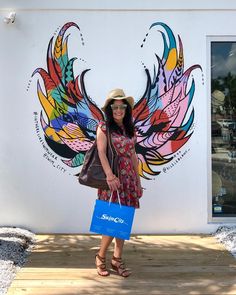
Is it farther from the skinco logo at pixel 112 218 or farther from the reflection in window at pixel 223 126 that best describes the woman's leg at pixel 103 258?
the reflection in window at pixel 223 126

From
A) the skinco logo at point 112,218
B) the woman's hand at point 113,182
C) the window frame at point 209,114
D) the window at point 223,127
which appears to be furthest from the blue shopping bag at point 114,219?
the window at point 223,127

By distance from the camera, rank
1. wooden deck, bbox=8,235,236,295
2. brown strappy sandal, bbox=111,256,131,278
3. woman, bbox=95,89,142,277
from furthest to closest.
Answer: brown strappy sandal, bbox=111,256,131,278, woman, bbox=95,89,142,277, wooden deck, bbox=8,235,236,295

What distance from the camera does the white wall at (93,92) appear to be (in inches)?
226

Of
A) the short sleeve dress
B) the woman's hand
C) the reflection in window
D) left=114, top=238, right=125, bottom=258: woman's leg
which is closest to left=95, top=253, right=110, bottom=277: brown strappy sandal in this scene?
left=114, top=238, right=125, bottom=258: woman's leg

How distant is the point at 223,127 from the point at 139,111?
1160 millimetres

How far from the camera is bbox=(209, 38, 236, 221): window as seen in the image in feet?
19.4

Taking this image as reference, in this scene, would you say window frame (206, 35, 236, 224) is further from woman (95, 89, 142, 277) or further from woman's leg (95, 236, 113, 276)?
woman's leg (95, 236, 113, 276)

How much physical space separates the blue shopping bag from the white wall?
1711 millimetres

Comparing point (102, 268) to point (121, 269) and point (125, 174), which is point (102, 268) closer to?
point (121, 269)

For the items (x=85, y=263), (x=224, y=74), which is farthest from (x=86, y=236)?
(x=224, y=74)

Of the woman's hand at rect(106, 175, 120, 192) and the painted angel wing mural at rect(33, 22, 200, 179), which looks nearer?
the woman's hand at rect(106, 175, 120, 192)

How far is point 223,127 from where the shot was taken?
235 inches

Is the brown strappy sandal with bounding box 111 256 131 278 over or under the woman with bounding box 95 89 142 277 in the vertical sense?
under

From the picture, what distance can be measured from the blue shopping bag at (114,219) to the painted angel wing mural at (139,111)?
5.75ft
